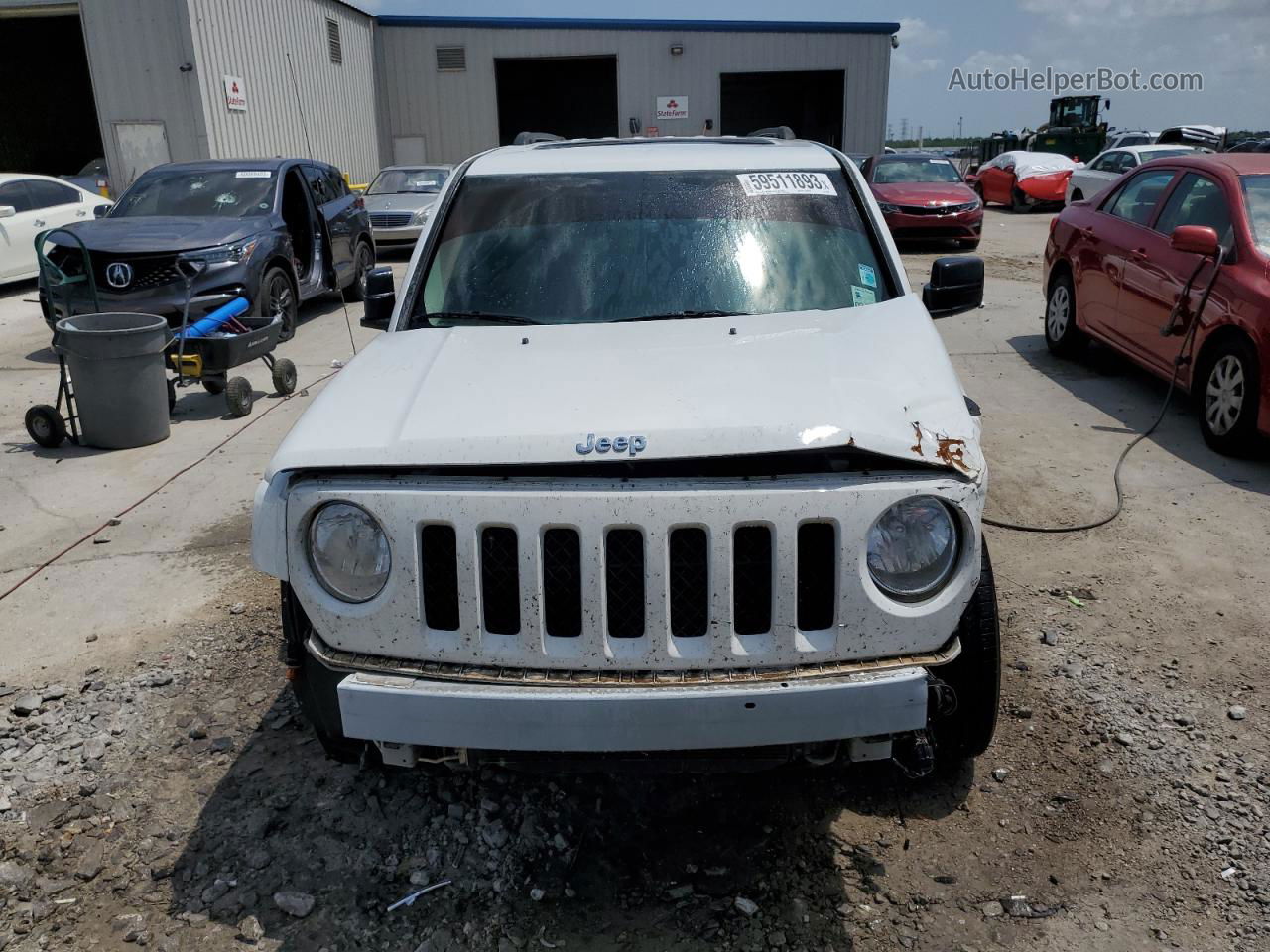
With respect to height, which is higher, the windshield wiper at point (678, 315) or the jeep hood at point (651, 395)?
the windshield wiper at point (678, 315)

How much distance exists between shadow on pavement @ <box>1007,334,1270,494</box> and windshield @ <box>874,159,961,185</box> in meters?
8.63

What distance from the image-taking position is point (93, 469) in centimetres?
664

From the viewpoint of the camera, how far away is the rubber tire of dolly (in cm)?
281

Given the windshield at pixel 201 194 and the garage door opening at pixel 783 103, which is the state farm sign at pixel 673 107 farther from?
the windshield at pixel 201 194

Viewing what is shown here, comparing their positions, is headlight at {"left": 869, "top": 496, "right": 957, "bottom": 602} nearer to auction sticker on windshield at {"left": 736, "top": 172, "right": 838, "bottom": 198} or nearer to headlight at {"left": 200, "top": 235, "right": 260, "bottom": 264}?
auction sticker on windshield at {"left": 736, "top": 172, "right": 838, "bottom": 198}

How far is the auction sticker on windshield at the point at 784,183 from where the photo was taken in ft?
13.0

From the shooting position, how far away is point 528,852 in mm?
2969

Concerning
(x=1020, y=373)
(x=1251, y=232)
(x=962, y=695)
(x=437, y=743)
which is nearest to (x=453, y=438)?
(x=437, y=743)

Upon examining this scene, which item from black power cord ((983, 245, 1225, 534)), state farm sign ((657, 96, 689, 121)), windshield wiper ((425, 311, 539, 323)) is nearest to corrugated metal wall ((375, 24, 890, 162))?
state farm sign ((657, 96, 689, 121))

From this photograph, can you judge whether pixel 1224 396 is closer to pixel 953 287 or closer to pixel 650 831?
pixel 953 287

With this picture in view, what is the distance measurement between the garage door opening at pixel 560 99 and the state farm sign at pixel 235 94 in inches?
698

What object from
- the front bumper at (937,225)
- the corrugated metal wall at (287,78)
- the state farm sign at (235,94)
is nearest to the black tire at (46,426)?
the front bumper at (937,225)

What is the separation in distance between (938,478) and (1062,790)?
139 cm

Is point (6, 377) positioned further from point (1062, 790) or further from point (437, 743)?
point (1062, 790)
